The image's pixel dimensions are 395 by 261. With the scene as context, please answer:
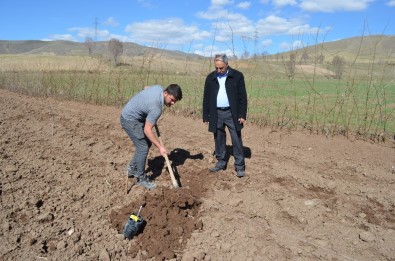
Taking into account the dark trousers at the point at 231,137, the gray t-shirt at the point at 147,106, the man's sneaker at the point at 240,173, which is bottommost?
the man's sneaker at the point at 240,173

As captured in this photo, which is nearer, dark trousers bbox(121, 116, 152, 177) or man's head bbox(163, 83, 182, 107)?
man's head bbox(163, 83, 182, 107)

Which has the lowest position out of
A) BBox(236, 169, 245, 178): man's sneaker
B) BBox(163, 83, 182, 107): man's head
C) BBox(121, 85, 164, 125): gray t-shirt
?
BBox(236, 169, 245, 178): man's sneaker

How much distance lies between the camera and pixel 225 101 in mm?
4691

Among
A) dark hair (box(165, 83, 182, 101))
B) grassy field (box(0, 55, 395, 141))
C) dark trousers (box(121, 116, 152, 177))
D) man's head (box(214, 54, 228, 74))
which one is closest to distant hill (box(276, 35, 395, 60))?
grassy field (box(0, 55, 395, 141))

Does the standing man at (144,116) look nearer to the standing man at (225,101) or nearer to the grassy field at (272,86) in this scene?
the standing man at (225,101)

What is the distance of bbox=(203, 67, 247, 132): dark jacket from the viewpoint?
181 inches

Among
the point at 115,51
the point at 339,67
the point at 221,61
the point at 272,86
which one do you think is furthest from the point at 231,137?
the point at 115,51

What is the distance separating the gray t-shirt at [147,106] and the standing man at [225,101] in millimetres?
935

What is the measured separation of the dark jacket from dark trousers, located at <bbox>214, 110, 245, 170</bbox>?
8 centimetres

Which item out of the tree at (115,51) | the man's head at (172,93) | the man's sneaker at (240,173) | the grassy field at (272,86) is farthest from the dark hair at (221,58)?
the tree at (115,51)

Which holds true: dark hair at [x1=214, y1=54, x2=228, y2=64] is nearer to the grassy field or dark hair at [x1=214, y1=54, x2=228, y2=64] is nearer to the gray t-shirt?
the gray t-shirt

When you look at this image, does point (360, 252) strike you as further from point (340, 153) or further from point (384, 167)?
point (340, 153)

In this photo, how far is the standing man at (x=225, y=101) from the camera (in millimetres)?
4578

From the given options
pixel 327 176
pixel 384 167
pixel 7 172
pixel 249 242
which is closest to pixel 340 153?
pixel 384 167
